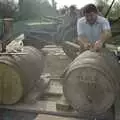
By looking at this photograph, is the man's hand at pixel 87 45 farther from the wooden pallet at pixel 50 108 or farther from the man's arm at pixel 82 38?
the wooden pallet at pixel 50 108

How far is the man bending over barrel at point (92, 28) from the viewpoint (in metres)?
5.04

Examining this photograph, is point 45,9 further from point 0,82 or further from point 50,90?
point 0,82

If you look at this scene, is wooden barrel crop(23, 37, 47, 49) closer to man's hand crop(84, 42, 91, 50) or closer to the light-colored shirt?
the light-colored shirt

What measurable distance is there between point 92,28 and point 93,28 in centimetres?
2

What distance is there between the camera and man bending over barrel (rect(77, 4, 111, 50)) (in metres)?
5.04

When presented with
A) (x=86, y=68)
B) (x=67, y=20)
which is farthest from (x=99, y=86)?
(x=67, y=20)

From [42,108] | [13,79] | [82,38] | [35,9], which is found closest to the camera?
[42,108]

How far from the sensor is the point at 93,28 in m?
5.22

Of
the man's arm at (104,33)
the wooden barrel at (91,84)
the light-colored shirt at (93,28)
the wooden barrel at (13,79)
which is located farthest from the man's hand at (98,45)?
the wooden barrel at (13,79)

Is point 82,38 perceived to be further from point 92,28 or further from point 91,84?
point 91,84

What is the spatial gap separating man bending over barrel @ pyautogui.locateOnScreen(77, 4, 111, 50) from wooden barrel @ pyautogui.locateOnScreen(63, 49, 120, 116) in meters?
0.77

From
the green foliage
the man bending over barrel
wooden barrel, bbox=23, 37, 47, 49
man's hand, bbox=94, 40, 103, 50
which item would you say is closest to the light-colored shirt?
the man bending over barrel

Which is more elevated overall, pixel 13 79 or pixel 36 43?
pixel 36 43

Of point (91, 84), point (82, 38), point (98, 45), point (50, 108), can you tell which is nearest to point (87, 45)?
point (82, 38)
